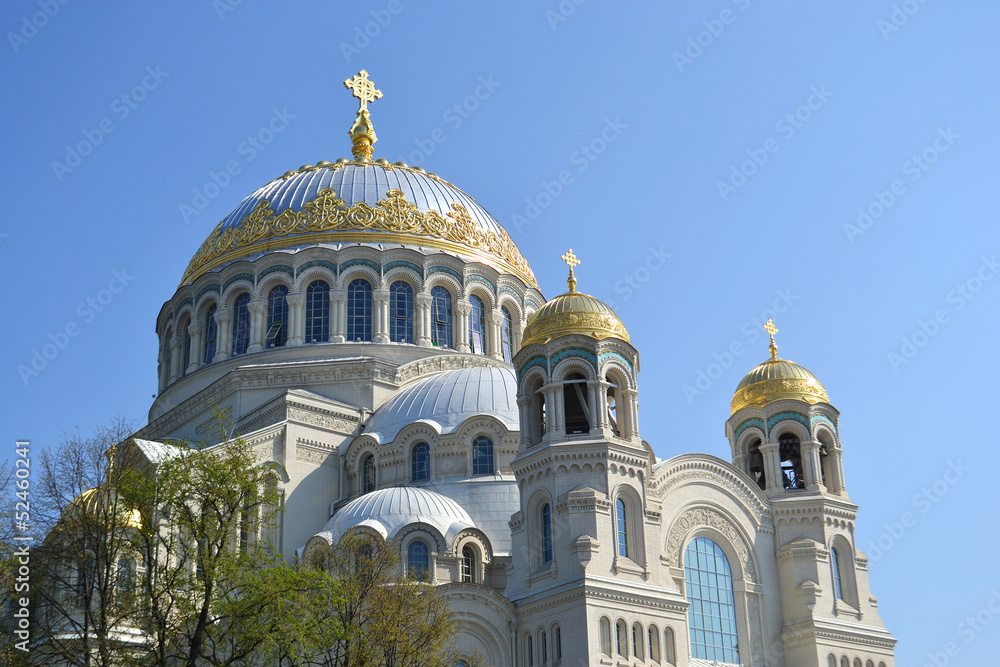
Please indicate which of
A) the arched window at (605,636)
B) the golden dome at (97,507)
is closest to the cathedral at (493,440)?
the arched window at (605,636)

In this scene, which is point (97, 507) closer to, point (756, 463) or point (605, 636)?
point (605, 636)

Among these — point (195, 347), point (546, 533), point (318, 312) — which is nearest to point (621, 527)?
point (546, 533)

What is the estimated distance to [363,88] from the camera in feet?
137

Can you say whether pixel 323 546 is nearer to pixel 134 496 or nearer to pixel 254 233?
pixel 134 496

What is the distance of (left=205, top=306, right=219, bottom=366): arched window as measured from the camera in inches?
1423

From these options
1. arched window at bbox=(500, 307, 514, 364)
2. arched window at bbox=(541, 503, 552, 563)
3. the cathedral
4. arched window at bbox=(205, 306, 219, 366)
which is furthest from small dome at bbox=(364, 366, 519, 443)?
arched window at bbox=(205, 306, 219, 366)

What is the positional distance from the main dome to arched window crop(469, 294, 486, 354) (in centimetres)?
130

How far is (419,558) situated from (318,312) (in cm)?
1111

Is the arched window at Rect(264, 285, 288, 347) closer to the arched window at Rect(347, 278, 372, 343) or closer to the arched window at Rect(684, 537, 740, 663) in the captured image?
the arched window at Rect(347, 278, 372, 343)

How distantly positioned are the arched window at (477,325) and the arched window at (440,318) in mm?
691

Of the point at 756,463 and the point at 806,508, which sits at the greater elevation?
the point at 756,463

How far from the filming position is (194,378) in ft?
116

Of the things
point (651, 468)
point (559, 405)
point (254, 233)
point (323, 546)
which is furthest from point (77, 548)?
point (254, 233)

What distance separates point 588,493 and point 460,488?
176 inches
